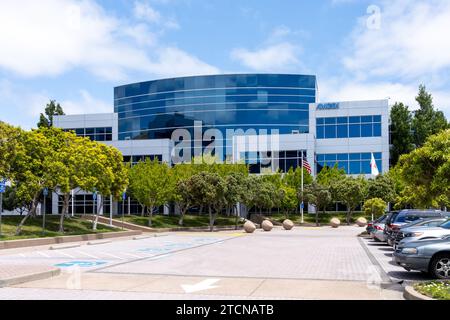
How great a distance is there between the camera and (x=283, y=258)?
19.6 meters

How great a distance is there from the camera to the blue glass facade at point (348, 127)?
7050 cm

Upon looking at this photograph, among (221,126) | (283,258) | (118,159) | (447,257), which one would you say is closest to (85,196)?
(221,126)

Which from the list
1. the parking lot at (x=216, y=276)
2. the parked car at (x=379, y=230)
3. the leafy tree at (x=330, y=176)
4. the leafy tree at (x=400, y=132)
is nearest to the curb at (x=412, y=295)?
the parking lot at (x=216, y=276)

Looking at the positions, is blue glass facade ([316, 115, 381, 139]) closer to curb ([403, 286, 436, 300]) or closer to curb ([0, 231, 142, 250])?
curb ([0, 231, 142, 250])

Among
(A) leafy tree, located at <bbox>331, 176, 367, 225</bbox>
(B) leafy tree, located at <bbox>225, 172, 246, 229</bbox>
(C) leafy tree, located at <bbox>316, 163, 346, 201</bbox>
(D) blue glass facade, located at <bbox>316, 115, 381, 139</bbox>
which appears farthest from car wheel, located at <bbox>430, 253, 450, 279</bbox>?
(D) blue glass facade, located at <bbox>316, 115, 381, 139</bbox>

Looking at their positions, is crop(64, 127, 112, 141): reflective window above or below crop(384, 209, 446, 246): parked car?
above

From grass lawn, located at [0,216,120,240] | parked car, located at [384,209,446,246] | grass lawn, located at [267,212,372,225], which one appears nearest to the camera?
parked car, located at [384,209,446,246]

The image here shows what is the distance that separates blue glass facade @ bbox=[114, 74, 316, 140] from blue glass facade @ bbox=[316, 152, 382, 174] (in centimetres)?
505

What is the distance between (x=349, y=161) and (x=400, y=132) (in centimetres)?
1093

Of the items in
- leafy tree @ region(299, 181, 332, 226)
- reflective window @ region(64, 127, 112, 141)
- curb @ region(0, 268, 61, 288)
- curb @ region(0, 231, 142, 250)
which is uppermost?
reflective window @ region(64, 127, 112, 141)

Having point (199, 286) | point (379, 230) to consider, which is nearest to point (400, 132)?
point (379, 230)

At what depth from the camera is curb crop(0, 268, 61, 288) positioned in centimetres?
1180

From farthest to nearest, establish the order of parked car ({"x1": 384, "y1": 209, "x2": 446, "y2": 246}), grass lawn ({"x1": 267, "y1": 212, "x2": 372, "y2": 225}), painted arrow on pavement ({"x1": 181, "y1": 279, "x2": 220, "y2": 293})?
grass lawn ({"x1": 267, "y1": 212, "x2": 372, "y2": 225}) < parked car ({"x1": 384, "y1": 209, "x2": 446, "y2": 246}) < painted arrow on pavement ({"x1": 181, "y1": 279, "x2": 220, "y2": 293})
